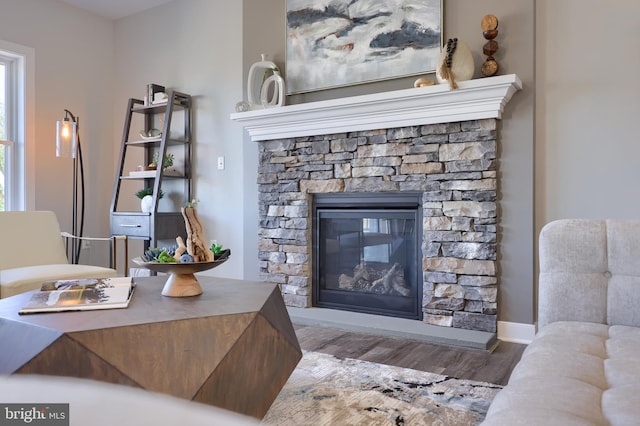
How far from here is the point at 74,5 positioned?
442 cm

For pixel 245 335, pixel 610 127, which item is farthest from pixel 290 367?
Answer: pixel 610 127

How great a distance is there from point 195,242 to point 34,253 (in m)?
2.00

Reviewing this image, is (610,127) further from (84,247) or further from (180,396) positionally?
(84,247)

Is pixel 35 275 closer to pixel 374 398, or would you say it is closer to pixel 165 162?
pixel 165 162

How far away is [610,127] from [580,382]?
79.3 inches

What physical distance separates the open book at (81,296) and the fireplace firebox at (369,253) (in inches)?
68.0

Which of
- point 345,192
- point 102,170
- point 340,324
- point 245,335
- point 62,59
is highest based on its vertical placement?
point 62,59

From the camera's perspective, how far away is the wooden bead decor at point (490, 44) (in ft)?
8.68

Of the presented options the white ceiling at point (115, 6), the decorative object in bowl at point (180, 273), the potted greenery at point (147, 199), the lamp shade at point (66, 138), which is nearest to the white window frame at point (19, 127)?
the lamp shade at point (66, 138)

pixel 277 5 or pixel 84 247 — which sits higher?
pixel 277 5

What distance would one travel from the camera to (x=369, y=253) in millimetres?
3262

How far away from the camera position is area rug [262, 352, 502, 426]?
66.4 inches

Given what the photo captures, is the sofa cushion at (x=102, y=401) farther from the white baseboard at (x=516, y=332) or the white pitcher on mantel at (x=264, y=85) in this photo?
the white pitcher on mantel at (x=264, y=85)

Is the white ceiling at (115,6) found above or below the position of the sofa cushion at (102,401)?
above
